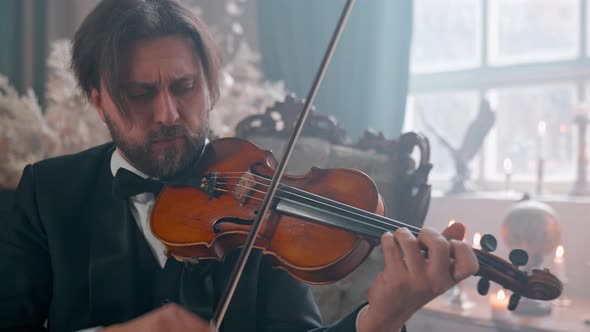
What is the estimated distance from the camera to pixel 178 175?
0.90 metres

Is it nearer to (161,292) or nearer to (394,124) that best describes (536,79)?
(394,124)

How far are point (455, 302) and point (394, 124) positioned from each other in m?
0.74

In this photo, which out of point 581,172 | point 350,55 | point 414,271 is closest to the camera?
A: point 414,271

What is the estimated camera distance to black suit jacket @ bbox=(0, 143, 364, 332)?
0.85m

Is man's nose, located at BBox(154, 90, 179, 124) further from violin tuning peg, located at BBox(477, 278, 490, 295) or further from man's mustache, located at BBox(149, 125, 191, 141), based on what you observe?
violin tuning peg, located at BBox(477, 278, 490, 295)

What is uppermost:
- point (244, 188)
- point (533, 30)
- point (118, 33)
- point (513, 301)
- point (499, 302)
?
point (533, 30)

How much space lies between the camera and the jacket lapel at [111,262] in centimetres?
84

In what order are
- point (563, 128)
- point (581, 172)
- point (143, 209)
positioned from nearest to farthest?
1. point (143, 209)
2. point (581, 172)
3. point (563, 128)

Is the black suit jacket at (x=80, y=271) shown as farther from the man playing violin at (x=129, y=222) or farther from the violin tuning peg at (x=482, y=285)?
the violin tuning peg at (x=482, y=285)

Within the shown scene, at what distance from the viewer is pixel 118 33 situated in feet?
2.87

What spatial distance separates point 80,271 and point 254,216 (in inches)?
10.7

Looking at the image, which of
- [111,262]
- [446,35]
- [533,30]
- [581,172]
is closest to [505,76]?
[533,30]

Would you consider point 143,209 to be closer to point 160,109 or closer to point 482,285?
point 160,109

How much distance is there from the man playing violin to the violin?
0.13ft
